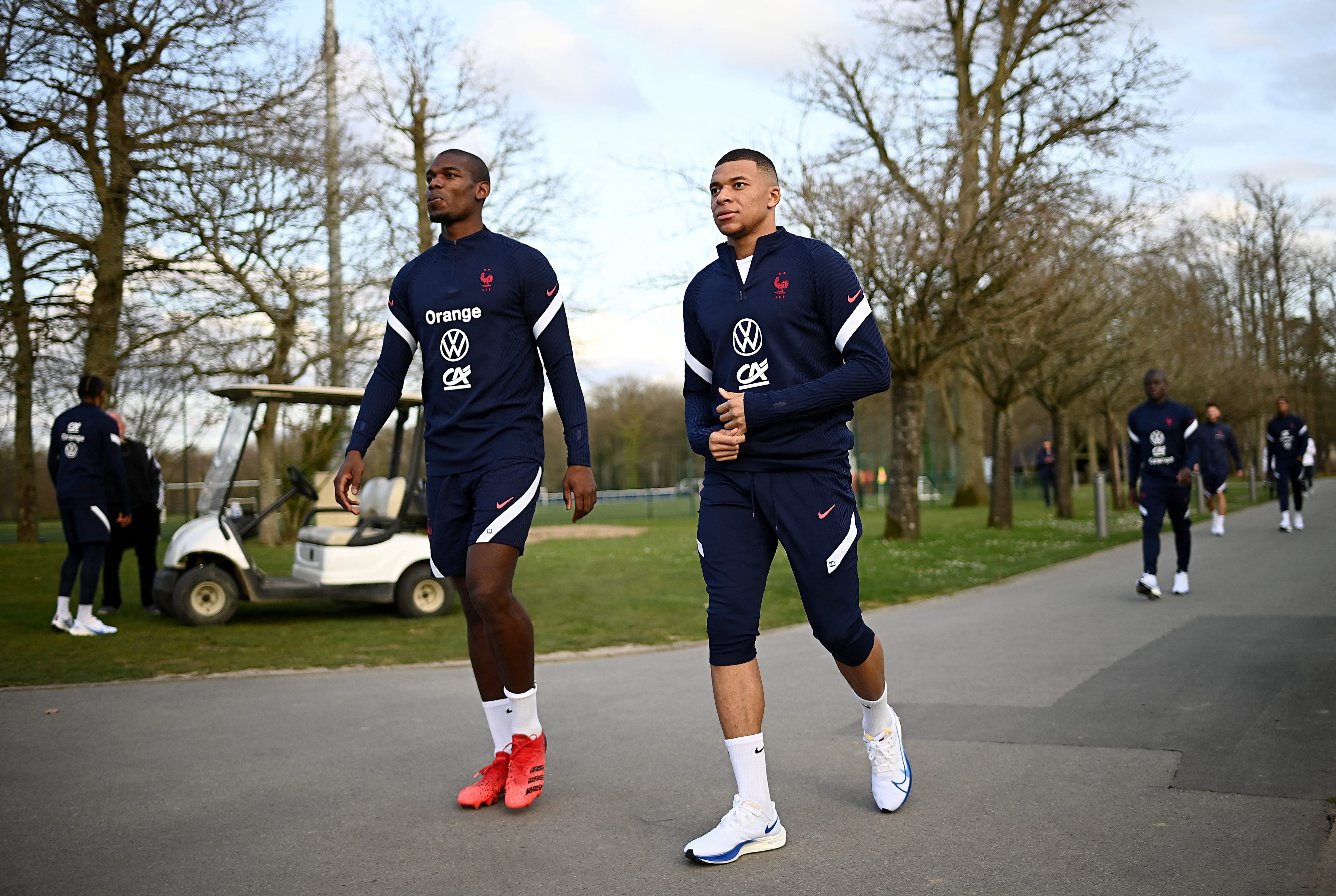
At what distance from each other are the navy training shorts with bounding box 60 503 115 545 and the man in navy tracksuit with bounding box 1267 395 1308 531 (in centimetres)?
1747

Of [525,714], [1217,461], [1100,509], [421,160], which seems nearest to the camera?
[525,714]

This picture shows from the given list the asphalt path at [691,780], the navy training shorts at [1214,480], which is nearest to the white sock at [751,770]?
the asphalt path at [691,780]

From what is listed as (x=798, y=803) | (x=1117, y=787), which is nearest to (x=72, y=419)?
(x=798, y=803)

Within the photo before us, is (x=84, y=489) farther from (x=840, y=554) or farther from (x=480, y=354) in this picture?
(x=840, y=554)

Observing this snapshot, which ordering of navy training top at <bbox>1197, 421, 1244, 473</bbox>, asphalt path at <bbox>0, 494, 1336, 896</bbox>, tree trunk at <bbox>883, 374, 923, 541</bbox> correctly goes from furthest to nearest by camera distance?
1. tree trunk at <bbox>883, 374, 923, 541</bbox>
2. navy training top at <bbox>1197, 421, 1244, 473</bbox>
3. asphalt path at <bbox>0, 494, 1336, 896</bbox>

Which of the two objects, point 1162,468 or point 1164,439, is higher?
point 1164,439

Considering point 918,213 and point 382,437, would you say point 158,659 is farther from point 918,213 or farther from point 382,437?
point 918,213

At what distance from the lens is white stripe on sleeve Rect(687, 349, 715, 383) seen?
403 centimetres

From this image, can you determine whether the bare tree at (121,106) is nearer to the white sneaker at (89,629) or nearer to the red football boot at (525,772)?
the white sneaker at (89,629)

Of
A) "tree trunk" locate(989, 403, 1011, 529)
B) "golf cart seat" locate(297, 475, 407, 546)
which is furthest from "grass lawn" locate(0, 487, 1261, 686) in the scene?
"tree trunk" locate(989, 403, 1011, 529)

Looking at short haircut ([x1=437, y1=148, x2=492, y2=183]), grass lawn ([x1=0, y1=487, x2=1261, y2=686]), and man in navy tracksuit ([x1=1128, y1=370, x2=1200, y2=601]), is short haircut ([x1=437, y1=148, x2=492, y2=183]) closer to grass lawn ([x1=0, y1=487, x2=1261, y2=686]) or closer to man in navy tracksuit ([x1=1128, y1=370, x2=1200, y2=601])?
grass lawn ([x1=0, y1=487, x2=1261, y2=686])

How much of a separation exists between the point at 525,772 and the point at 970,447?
3307 centimetres

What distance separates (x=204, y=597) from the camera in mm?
10219

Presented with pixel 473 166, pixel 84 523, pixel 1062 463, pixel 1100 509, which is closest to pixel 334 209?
pixel 84 523
